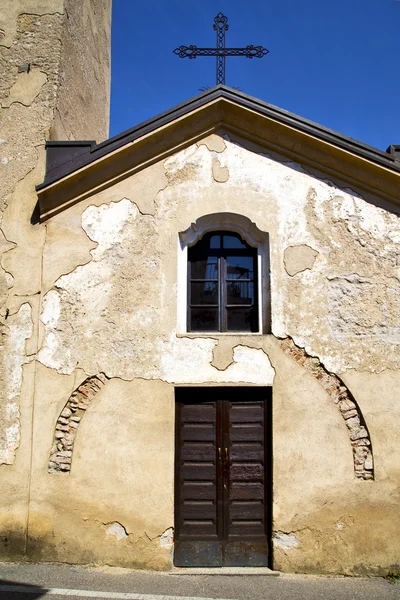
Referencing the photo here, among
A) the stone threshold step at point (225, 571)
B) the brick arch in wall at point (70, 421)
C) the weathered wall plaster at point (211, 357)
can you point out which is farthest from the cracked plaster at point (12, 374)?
the stone threshold step at point (225, 571)

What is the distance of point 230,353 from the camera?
545cm

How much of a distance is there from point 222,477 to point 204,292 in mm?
2206

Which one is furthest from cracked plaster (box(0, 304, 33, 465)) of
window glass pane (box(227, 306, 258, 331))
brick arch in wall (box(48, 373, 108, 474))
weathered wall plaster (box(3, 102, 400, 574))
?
window glass pane (box(227, 306, 258, 331))

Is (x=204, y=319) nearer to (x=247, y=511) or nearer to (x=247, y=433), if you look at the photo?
(x=247, y=433)

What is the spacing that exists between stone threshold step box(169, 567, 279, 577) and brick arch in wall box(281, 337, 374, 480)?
4.74 ft

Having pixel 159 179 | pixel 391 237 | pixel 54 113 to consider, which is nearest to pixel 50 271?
pixel 159 179

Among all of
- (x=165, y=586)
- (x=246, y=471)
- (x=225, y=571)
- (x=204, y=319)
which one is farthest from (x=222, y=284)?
(x=165, y=586)

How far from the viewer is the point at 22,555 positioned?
5199 millimetres

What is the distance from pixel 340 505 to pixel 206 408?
71.4 inches

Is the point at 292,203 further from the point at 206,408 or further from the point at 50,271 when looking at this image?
the point at 50,271

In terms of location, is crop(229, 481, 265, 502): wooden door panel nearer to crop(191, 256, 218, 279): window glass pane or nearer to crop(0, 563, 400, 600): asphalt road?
crop(0, 563, 400, 600): asphalt road

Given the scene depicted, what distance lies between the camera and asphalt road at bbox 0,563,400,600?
4555 millimetres

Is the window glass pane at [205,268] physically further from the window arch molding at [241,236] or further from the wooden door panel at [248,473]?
the wooden door panel at [248,473]

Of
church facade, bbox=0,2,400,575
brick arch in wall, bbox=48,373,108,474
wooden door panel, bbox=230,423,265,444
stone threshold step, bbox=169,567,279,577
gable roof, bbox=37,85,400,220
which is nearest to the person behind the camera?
stone threshold step, bbox=169,567,279,577
